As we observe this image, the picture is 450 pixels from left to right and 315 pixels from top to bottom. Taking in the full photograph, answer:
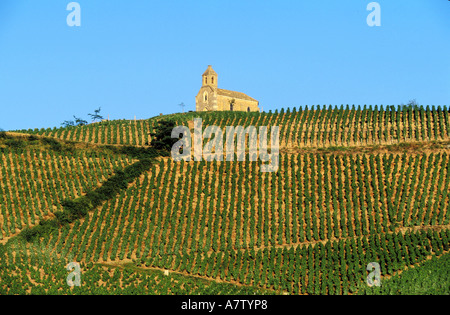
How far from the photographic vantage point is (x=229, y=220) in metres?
38.7

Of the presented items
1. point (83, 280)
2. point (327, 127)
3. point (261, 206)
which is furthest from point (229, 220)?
point (327, 127)

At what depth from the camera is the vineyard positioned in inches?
1303

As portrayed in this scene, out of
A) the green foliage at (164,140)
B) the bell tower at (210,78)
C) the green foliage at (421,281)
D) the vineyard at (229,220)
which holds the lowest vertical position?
the green foliage at (421,281)

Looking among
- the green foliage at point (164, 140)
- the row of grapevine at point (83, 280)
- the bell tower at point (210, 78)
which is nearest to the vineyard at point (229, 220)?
the row of grapevine at point (83, 280)

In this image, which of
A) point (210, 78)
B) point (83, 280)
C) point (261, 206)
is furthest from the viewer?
point (210, 78)

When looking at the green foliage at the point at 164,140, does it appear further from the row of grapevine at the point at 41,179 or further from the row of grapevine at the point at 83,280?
the row of grapevine at the point at 83,280

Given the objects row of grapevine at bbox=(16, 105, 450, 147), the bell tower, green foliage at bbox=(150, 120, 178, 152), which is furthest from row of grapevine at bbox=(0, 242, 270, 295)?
the bell tower

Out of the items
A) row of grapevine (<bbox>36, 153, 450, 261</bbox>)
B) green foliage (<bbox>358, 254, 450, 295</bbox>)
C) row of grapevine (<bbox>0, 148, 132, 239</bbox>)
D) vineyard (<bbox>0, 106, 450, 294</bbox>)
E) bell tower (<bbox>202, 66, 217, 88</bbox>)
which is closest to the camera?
green foliage (<bbox>358, 254, 450, 295</bbox>)

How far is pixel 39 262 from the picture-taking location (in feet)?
111

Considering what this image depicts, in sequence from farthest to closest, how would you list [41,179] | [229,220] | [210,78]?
[210,78], [41,179], [229,220]

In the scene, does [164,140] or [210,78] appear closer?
[164,140]

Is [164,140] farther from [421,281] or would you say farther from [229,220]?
[421,281]

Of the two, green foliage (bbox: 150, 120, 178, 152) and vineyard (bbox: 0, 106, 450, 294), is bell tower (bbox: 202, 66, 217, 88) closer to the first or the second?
green foliage (bbox: 150, 120, 178, 152)

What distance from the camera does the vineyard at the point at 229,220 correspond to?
1303 inches
